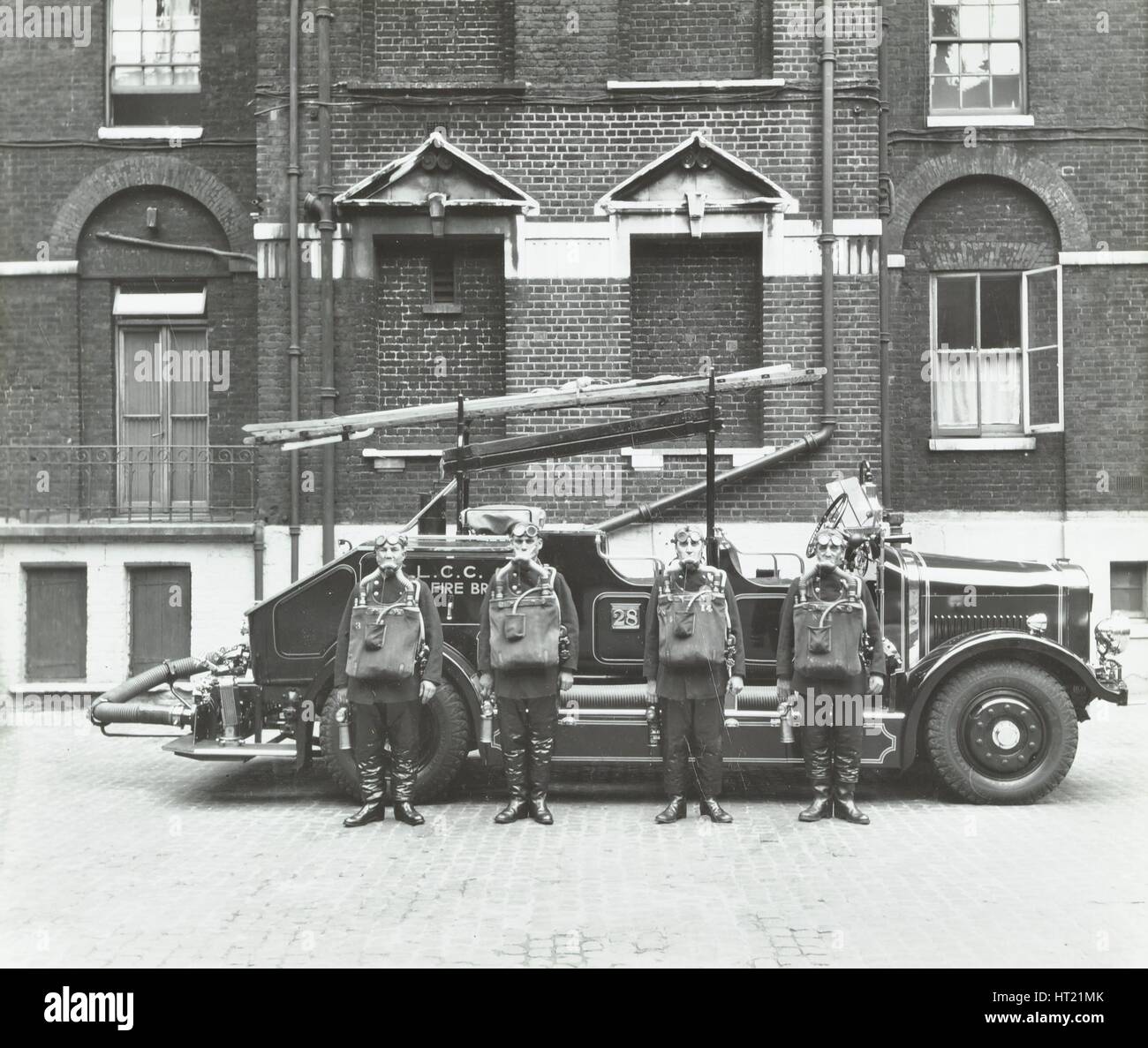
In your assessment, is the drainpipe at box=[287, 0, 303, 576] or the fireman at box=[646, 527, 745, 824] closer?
the fireman at box=[646, 527, 745, 824]

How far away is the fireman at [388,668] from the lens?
26.6ft

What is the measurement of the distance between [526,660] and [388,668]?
0.84 metres

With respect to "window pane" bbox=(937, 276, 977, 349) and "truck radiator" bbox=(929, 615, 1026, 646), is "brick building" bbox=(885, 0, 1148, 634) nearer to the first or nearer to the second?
"window pane" bbox=(937, 276, 977, 349)

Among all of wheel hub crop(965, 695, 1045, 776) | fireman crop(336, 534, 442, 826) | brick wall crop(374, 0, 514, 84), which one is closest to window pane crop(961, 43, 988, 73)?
brick wall crop(374, 0, 514, 84)

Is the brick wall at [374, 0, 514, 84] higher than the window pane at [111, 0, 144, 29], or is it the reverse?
the window pane at [111, 0, 144, 29]

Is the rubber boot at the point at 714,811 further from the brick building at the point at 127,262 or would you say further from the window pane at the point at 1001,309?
the window pane at the point at 1001,309

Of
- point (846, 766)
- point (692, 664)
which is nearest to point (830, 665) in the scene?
point (846, 766)

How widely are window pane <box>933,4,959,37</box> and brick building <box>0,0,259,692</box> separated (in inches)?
285

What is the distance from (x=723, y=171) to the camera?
13.1 m

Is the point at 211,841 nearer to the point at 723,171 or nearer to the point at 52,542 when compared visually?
the point at 52,542

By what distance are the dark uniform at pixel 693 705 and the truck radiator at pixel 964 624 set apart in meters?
1.40

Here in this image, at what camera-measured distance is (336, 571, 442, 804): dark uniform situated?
820 cm
